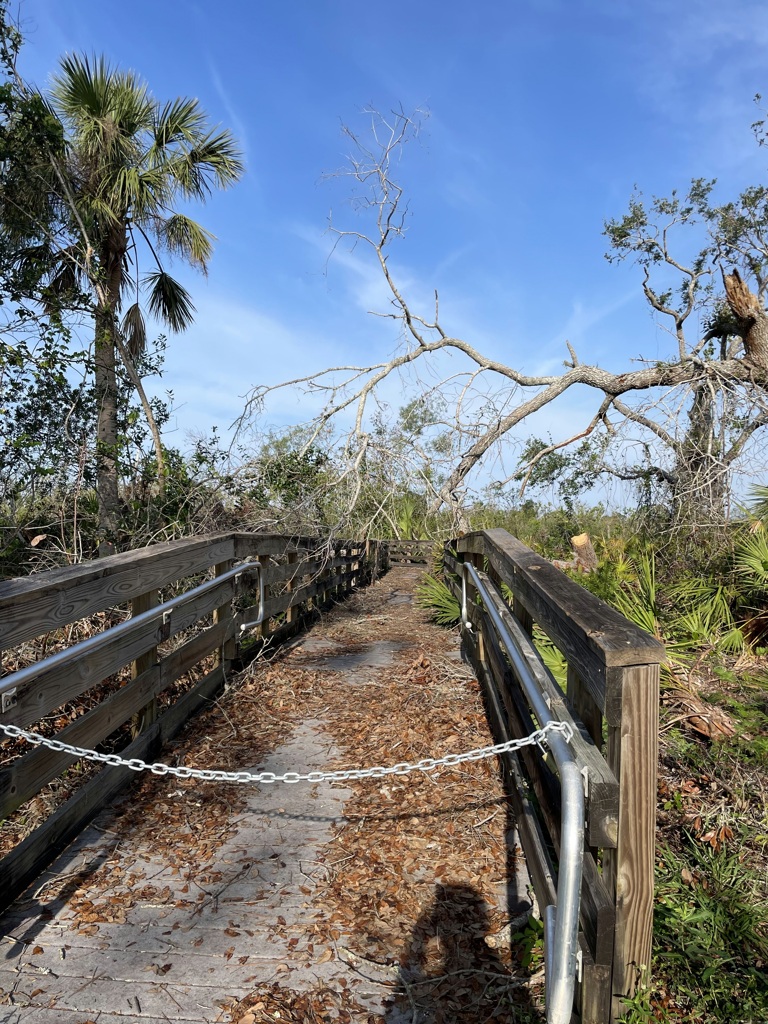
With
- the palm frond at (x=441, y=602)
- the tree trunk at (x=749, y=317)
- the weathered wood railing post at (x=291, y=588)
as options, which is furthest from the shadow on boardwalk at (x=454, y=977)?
the tree trunk at (x=749, y=317)

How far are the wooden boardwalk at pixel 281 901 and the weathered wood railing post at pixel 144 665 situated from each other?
0.32 metres

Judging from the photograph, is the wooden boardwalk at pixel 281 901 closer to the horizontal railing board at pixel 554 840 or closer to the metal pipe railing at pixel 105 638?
the horizontal railing board at pixel 554 840

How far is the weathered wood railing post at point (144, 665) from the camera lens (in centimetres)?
370

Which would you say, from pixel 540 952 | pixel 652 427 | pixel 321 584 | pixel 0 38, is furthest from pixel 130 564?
pixel 0 38

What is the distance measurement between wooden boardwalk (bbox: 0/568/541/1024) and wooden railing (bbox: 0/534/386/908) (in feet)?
0.55

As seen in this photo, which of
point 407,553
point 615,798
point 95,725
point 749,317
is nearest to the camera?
point 615,798

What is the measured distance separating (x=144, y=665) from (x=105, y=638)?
95cm

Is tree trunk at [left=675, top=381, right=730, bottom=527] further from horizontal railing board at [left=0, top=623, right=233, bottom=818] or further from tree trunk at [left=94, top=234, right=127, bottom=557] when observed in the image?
tree trunk at [left=94, top=234, right=127, bottom=557]

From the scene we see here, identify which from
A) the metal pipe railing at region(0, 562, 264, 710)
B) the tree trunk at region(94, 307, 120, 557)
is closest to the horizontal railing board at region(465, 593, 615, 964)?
the metal pipe railing at region(0, 562, 264, 710)

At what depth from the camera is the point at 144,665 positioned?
3793mm

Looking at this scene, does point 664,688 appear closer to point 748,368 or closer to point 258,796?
point 258,796

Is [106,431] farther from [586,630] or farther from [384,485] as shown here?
[586,630]

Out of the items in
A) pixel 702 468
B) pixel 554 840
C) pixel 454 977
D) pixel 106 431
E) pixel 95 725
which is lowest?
pixel 454 977

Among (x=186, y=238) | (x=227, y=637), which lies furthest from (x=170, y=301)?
(x=227, y=637)
